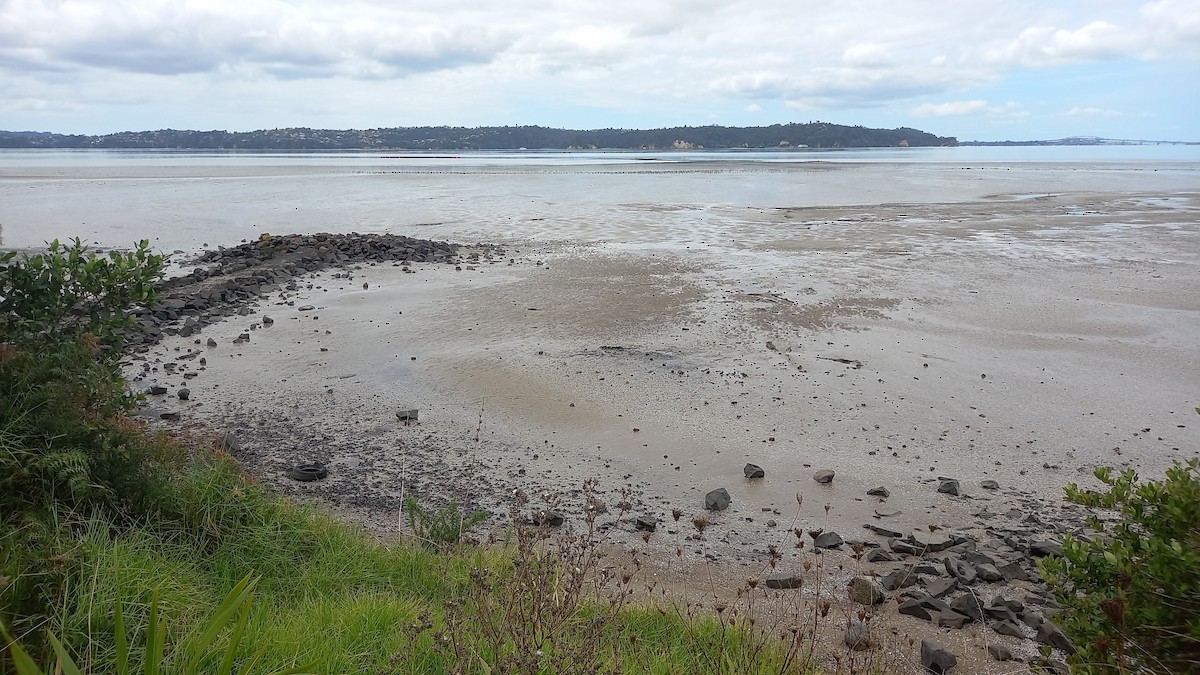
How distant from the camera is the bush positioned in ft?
8.70

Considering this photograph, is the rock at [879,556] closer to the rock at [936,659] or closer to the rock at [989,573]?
the rock at [989,573]

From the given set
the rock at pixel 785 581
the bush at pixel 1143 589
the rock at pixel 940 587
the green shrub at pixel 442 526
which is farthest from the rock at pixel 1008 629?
the green shrub at pixel 442 526

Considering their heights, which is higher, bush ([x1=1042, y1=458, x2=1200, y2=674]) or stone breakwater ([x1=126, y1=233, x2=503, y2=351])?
bush ([x1=1042, y1=458, x2=1200, y2=674])

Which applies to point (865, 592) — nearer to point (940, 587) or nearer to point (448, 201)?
point (940, 587)

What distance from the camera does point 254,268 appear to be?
1675cm

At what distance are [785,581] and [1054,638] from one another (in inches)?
61.5

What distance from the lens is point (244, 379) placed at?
31.3 ft

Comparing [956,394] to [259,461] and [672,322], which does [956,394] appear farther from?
[259,461]

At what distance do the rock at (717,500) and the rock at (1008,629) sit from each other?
7.13 feet

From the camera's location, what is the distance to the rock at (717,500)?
20.5 feet

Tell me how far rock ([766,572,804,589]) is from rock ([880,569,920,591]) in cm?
54

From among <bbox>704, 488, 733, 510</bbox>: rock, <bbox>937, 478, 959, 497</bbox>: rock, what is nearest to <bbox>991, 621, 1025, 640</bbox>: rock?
<bbox>937, 478, 959, 497</bbox>: rock

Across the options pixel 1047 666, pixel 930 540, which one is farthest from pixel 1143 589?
pixel 930 540

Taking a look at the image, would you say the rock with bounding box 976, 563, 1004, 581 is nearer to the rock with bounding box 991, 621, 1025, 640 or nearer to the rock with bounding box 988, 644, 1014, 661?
the rock with bounding box 991, 621, 1025, 640
